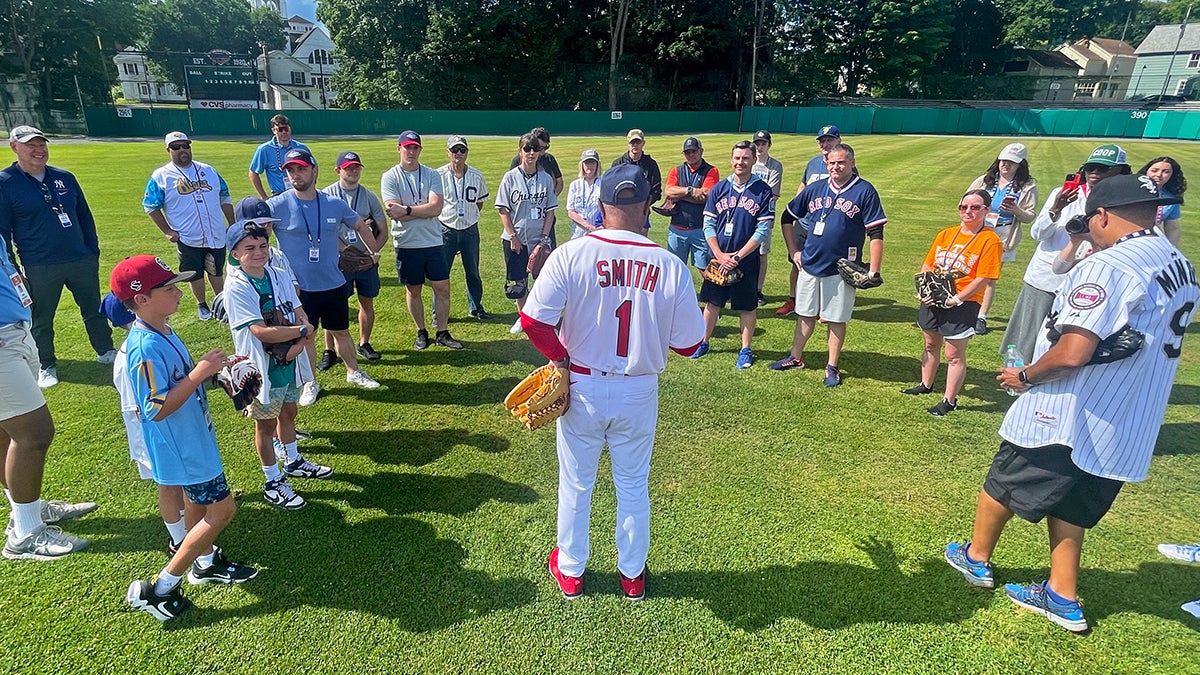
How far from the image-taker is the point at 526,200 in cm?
761

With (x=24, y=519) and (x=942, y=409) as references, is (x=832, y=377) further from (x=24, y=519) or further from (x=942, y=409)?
(x=24, y=519)

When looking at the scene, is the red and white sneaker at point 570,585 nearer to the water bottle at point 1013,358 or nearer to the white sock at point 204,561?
the white sock at point 204,561

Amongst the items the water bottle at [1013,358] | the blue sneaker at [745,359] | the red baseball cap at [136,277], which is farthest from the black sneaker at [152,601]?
the water bottle at [1013,358]

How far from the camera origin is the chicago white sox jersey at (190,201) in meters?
7.30

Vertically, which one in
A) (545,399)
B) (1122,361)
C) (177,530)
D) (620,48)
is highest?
(620,48)

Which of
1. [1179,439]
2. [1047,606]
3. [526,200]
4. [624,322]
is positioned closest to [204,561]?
[624,322]

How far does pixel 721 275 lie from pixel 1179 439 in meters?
4.35

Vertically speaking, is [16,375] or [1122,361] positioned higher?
[1122,361]

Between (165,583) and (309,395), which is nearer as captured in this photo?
(165,583)

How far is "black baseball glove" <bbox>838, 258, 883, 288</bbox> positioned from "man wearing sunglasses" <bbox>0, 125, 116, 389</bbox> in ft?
24.9

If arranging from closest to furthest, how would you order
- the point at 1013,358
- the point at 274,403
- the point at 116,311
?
the point at 116,311
the point at 274,403
the point at 1013,358

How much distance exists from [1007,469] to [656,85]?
5335 cm

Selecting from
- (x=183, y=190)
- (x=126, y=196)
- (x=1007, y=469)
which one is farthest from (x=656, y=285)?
(x=126, y=196)

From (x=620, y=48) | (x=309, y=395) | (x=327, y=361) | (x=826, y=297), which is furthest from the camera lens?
(x=620, y=48)
